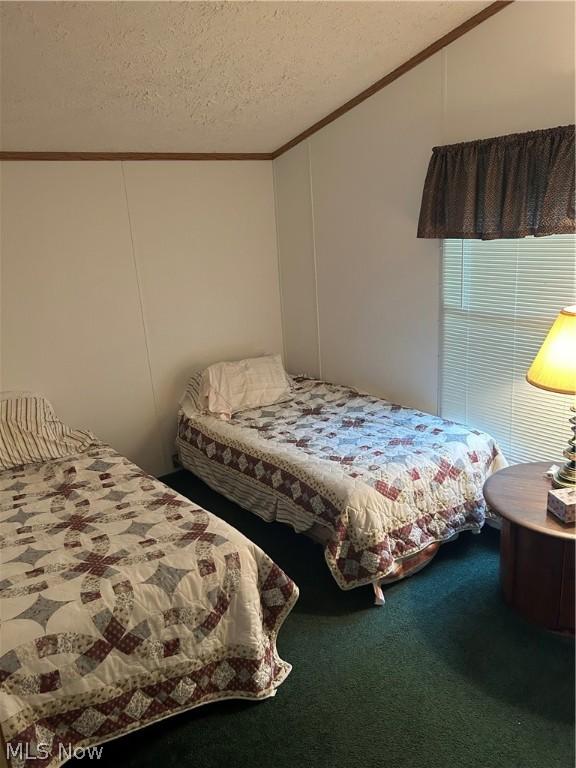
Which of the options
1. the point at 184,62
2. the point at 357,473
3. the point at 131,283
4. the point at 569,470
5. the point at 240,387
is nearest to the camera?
the point at 569,470

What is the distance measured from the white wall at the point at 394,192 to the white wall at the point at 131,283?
0.36 m

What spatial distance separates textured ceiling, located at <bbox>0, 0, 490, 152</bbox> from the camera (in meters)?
2.06

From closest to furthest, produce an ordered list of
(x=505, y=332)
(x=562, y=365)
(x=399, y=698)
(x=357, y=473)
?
(x=399, y=698) → (x=562, y=365) → (x=357, y=473) → (x=505, y=332)

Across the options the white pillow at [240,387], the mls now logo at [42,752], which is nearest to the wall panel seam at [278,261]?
the white pillow at [240,387]

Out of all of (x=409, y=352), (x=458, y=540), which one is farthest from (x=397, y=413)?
(x=458, y=540)

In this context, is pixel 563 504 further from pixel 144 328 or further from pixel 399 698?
pixel 144 328

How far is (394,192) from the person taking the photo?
10.5 ft

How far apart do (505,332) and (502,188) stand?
67 cm

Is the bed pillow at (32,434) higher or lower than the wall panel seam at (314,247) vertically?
lower

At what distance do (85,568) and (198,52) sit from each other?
2093 mm

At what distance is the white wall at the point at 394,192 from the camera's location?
7.97ft

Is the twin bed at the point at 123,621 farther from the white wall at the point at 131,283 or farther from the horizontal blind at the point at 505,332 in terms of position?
the horizontal blind at the point at 505,332

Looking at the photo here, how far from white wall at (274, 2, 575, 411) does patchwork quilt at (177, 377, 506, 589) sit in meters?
0.43

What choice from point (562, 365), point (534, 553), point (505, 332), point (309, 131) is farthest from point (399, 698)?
point (309, 131)
